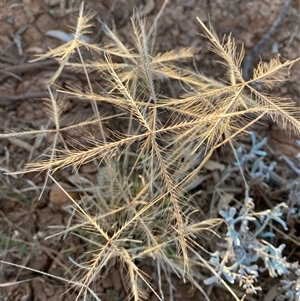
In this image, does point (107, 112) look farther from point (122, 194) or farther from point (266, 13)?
point (266, 13)

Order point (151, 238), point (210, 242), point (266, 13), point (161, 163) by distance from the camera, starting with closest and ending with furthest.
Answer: point (161, 163) → point (151, 238) → point (210, 242) → point (266, 13)

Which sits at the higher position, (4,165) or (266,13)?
(266,13)

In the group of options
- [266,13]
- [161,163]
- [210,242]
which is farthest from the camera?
[266,13]

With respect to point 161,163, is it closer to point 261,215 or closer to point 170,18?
point 261,215

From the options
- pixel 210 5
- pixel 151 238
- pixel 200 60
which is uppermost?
pixel 210 5

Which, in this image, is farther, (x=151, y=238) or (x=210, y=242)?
(x=210, y=242)

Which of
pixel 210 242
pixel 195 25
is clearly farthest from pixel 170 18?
pixel 210 242
